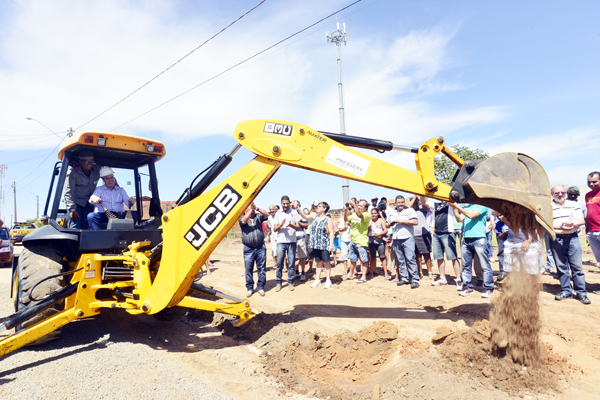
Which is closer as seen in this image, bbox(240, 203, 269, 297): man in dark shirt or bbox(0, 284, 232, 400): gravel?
bbox(0, 284, 232, 400): gravel

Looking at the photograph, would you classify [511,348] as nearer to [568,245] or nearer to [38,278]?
[568,245]

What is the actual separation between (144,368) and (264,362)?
4.42 ft

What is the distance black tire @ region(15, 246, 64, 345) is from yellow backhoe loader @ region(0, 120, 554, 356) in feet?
0.04

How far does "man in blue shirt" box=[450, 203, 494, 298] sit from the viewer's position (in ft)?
21.5

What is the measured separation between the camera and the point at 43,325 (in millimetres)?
4145

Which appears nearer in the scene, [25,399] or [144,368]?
[25,399]

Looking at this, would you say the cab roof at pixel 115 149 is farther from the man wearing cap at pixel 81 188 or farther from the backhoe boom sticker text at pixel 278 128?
the backhoe boom sticker text at pixel 278 128

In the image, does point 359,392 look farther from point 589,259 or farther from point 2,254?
point 2,254

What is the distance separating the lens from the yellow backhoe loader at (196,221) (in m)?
3.69

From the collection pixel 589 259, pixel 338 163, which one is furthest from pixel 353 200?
pixel 589 259

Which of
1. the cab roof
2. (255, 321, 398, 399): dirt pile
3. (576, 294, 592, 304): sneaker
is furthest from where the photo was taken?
(576, 294, 592, 304): sneaker

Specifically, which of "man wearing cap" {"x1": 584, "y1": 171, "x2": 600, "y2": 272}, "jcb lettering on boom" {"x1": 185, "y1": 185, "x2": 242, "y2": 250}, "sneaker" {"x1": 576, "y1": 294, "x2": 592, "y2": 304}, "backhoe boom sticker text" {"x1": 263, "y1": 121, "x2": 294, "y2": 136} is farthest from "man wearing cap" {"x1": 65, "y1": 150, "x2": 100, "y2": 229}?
"man wearing cap" {"x1": 584, "y1": 171, "x2": 600, "y2": 272}

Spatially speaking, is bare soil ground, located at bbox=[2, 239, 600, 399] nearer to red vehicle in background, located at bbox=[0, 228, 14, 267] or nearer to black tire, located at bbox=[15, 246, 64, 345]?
black tire, located at bbox=[15, 246, 64, 345]

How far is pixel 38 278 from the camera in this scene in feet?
14.8
